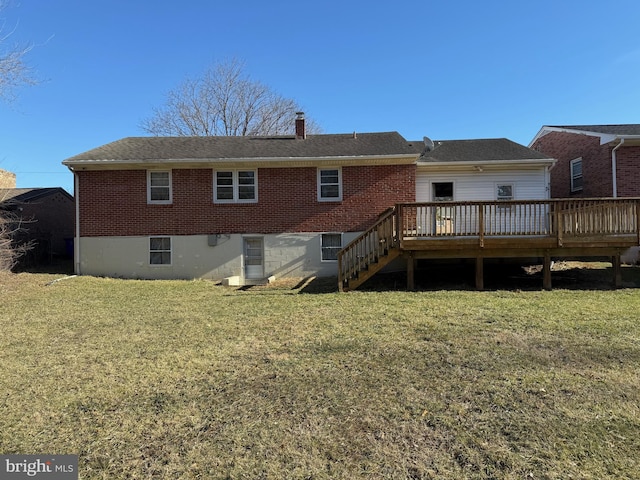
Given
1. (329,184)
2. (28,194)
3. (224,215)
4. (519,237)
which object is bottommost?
(519,237)

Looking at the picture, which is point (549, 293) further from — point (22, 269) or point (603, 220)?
point (22, 269)

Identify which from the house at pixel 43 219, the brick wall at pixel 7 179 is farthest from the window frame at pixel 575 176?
the brick wall at pixel 7 179

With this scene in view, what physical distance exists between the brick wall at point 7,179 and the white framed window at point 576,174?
3198cm

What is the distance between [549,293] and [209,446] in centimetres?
868

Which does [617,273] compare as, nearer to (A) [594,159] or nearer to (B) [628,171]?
(B) [628,171]

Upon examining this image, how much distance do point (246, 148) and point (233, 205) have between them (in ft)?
7.36

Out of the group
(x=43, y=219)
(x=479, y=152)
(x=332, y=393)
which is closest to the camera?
(x=332, y=393)

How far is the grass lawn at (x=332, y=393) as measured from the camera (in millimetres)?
2861

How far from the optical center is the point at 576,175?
15.4 meters

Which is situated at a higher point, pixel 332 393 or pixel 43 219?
pixel 43 219

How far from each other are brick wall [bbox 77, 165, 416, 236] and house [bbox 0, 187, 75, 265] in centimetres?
398

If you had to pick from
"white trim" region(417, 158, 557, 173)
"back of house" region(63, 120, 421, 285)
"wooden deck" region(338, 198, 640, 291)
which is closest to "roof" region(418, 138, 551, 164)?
"white trim" region(417, 158, 557, 173)

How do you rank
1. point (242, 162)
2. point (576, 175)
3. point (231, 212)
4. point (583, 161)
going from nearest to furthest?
point (242, 162) → point (231, 212) → point (583, 161) → point (576, 175)

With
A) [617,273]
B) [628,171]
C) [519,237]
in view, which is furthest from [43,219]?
[628,171]
